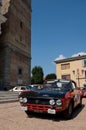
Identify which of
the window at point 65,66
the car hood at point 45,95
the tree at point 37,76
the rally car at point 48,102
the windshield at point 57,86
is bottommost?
the rally car at point 48,102

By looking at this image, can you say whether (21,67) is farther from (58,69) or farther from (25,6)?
(58,69)

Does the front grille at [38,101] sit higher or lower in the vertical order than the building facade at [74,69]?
lower

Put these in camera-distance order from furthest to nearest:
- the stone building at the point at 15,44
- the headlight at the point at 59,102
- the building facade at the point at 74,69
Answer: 1. the building facade at the point at 74,69
2. the stone building at the point at 15,44
3. the headlight at the point at 59,102

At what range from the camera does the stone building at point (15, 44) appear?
33.8 meters

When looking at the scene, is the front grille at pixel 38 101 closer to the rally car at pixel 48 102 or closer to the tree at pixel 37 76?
the rally car at pixel 48 102

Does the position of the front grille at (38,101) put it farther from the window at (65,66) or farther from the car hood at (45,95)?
the window at (65,66)

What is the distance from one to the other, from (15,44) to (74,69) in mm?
28447

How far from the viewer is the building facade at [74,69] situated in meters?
59.0

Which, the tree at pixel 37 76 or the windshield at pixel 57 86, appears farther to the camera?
the tree at pixel 37 76

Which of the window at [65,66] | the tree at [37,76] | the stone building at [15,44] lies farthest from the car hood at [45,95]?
the window at [65,66]

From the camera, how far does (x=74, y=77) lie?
61.2 metres

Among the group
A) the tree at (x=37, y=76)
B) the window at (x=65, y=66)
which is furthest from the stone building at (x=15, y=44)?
the window at (x=65, y=66)

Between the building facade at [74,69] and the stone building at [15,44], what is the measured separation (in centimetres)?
2240

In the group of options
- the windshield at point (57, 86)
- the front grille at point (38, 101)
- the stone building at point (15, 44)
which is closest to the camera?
the front grille at point (38, 101)
